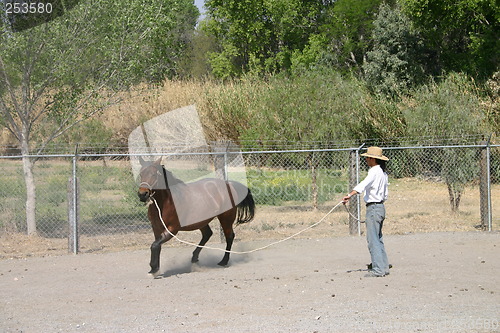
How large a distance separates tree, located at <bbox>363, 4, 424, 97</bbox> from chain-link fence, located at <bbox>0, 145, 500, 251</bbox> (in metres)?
8.62

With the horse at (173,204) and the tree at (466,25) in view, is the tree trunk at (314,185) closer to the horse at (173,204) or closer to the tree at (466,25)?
the horse at (173,204)

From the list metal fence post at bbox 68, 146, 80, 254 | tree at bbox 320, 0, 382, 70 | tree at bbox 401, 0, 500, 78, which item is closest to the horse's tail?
metal fence post at bbox 68, 146, 80, 254

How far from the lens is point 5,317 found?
6695 millimetres

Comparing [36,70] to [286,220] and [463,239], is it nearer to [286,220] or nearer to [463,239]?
[286,220]

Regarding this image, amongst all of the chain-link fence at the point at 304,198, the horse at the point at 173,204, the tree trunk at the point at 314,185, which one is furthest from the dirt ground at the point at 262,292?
the tree trunk at the point at 314,185

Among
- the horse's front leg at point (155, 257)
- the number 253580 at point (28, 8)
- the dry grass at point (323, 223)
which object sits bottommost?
the dry grass at point (323, 223)

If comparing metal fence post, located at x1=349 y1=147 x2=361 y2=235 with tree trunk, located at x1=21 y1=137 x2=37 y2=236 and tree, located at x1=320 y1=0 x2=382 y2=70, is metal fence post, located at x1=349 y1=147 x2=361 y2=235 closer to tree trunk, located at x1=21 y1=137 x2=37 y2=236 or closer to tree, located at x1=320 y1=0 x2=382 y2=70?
tree trunk, located at x1=21 y1=137 x2=37 y2=236

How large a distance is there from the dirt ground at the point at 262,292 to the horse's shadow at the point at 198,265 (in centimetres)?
2

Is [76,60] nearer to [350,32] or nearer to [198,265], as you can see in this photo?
[198,265]

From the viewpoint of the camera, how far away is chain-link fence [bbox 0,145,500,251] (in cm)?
1283

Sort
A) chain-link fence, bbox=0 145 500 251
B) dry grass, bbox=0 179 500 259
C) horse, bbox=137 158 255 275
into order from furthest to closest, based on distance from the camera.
Answer: chain-link fence, bbox=0 145 500 251 → dry grass, bbox=0 179 500 259 → horse, bbox=137 158 255 275

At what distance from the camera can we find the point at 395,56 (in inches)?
1121

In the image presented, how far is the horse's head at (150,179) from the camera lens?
27.8 ft

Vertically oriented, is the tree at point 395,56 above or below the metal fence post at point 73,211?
above
